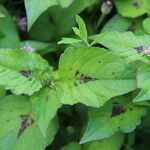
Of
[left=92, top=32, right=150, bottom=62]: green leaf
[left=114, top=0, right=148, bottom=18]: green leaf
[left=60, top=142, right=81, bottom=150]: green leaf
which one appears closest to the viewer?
[left=92, top=32, right=150, bottom=62]: green leaf

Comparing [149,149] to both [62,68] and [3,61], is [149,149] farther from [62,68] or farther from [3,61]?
[3,61]

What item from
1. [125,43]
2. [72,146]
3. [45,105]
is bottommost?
[72,146]

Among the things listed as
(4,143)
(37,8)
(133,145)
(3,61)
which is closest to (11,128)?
(4,143)

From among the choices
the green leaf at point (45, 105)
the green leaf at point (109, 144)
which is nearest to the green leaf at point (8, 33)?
the green leaf at point (45, 105)

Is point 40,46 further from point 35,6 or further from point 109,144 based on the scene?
point 109,144

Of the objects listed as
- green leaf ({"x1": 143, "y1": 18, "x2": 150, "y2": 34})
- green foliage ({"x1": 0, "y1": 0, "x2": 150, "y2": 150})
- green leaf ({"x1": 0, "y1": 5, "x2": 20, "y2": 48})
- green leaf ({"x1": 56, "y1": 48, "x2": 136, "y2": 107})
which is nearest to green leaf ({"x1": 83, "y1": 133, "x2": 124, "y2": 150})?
green foliage ({"x1": 0, "y1": 0, "x2": 150, "y2": 150})

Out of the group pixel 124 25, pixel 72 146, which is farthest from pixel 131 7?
pixel 72 146

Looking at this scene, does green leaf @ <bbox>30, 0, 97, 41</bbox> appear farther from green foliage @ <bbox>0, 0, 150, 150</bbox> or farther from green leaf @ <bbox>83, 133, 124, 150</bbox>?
green leaf @ <bbox>83, 133, 124, 150</bbox>
